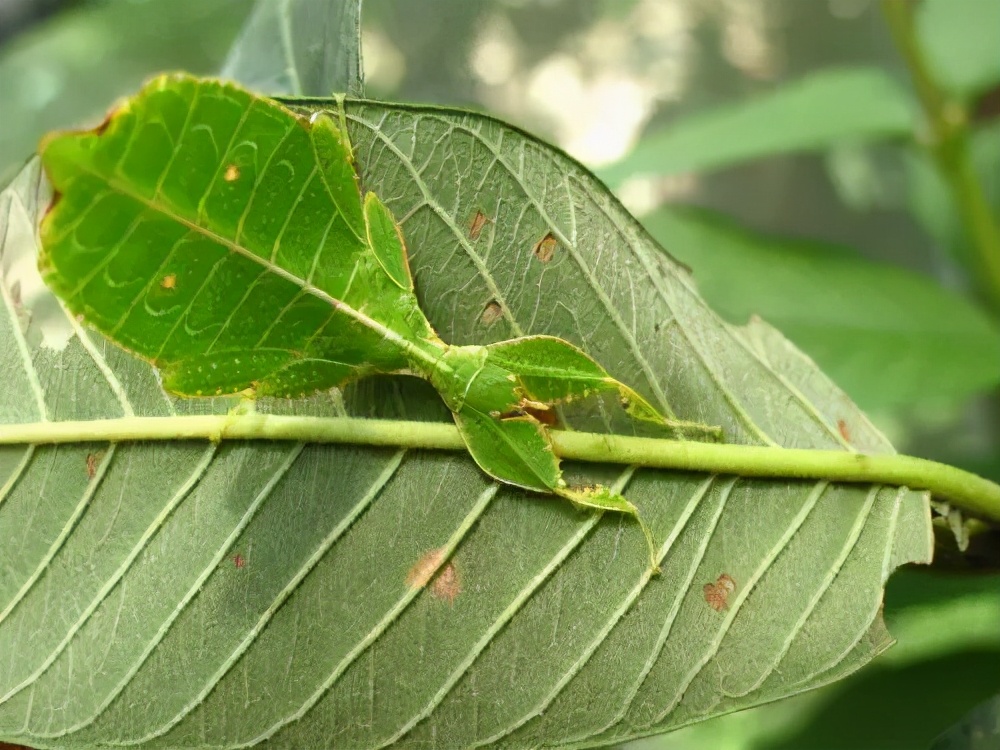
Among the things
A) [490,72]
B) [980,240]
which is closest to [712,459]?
[980,240]

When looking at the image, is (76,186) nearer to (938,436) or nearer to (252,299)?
(252,299)

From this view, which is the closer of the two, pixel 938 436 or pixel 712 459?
pixel 712 459

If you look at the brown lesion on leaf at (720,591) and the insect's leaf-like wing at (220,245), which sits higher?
the insect's leaf-like wing at (220,245)

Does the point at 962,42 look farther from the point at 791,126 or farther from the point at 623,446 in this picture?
the point at 623,446

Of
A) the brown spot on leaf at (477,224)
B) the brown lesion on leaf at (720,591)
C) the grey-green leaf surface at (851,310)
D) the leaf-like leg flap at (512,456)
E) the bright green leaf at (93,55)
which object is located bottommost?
the brown lesion on leaf at (720,591)

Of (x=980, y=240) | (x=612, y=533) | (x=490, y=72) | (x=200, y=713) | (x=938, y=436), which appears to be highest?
(x=490, y=72)

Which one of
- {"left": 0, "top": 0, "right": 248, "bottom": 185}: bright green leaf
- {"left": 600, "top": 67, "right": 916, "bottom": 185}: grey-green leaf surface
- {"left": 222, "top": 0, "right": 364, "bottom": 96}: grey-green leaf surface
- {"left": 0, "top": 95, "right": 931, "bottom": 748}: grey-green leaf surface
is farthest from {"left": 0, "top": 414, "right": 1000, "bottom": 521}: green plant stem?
{"left": 0, "top": 0, "right": 248, "bottom": 185}: bright green leaf

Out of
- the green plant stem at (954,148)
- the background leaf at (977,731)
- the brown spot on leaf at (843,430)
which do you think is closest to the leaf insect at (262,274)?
the brown spot on leaf at (843,430)

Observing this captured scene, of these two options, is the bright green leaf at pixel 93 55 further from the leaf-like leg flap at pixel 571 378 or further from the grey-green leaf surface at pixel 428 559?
the leaf-like leg flap at pixel 571 378
